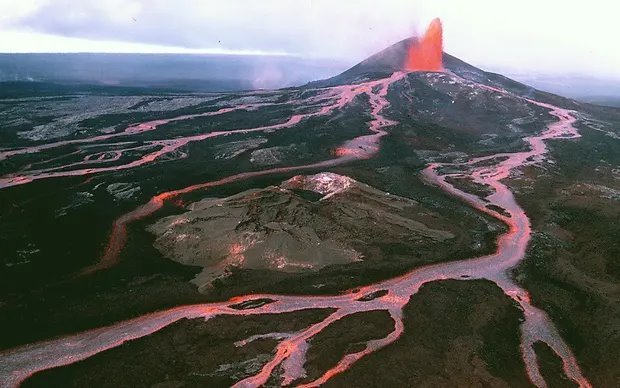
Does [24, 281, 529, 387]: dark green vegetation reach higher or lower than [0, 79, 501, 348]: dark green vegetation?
lower

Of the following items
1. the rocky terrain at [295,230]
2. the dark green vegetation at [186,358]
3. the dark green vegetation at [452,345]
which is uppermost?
the rocky terrain at [295,230]

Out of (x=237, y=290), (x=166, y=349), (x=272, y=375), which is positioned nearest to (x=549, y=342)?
(x=272, y=375)

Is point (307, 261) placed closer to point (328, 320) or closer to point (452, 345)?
point (328, 320)

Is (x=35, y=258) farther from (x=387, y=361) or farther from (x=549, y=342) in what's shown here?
(x=549, y=342)

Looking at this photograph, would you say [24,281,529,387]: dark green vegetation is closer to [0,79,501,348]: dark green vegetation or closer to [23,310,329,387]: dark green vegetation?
[23,310,329,387]: dark green vegetation

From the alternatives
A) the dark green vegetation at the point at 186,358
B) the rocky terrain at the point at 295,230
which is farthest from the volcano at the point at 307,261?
the rocky terrain at the point at 295,230

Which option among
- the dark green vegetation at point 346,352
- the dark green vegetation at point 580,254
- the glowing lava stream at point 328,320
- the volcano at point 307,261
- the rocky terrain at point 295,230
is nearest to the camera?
the dark green vegetation at point 346,352

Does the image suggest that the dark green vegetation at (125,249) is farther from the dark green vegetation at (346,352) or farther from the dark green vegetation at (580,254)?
the dark green vegetation at (580,254)

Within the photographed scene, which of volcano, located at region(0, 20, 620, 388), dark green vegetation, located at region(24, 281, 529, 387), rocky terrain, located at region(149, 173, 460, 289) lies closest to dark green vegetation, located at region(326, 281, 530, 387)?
dark green vegetation, located at region(24, 281, 529, 387)

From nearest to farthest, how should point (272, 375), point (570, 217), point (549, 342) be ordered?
point (272, 375), point (549, 342), point (570, 217)
